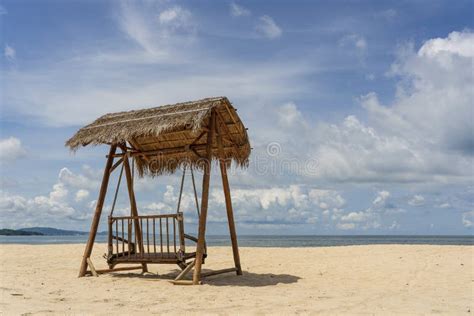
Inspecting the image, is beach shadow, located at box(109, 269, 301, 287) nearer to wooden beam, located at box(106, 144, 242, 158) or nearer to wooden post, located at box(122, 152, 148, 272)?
wooden post, located at box(122, 152, 148, 272)

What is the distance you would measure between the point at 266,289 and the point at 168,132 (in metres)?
3.78

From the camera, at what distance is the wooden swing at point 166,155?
26.2 ft

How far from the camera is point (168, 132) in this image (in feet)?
30.8

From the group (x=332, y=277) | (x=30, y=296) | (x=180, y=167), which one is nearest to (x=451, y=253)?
(x=332, y=277)

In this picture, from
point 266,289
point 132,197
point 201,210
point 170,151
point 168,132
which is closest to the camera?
point 266,289

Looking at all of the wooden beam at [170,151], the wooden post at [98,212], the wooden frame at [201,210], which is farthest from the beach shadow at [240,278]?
the wooden beam at [170,151]

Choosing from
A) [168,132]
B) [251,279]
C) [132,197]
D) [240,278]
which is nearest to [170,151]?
[168,132]

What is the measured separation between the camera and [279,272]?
32.1 feet

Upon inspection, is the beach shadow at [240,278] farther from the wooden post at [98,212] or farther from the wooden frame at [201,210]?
the wooden post at [98,212]

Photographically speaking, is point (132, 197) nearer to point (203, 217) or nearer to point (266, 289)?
point (203, 217)

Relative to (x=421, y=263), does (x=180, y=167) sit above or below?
above

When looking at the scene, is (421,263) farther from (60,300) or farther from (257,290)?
(60,300)

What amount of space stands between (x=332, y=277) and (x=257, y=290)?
7.48 ft

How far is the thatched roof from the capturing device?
8141 mm
